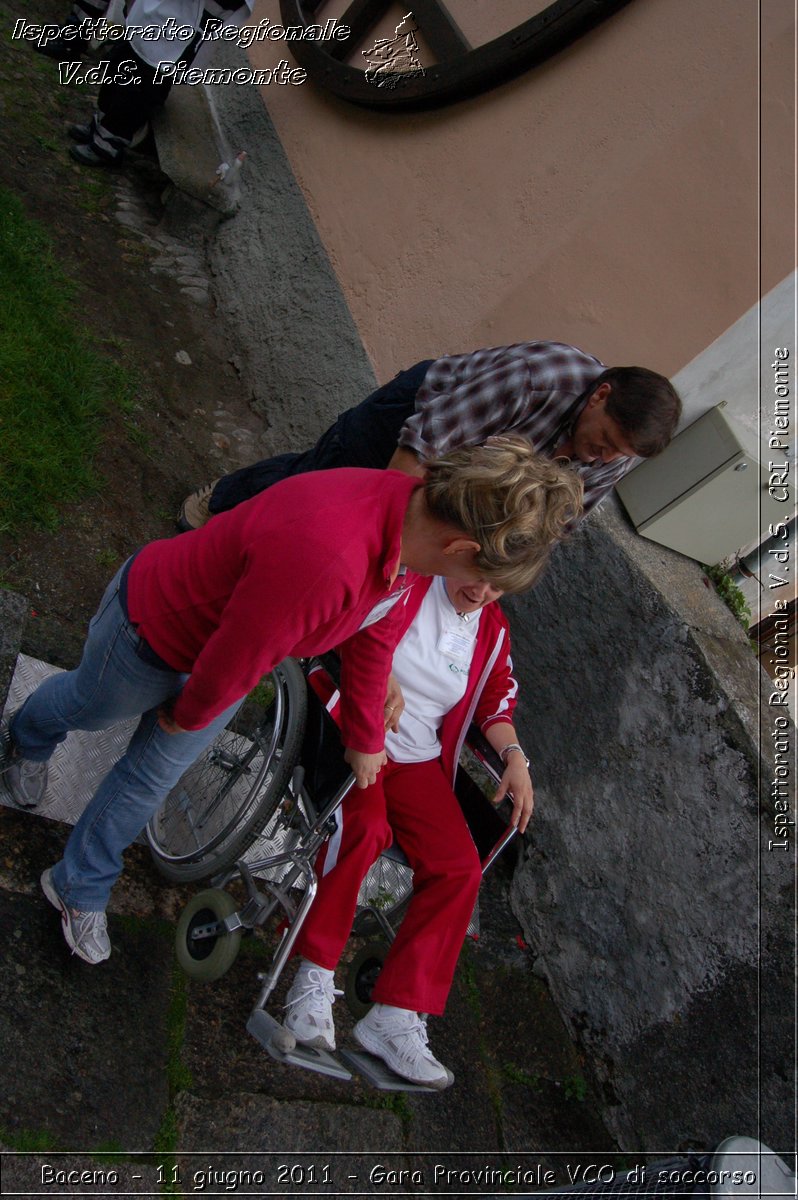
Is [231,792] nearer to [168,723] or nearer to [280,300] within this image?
[168,723]

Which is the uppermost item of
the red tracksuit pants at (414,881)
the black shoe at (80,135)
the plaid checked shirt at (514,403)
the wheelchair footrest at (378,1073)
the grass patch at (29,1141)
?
the plaid checked shirt at (514,403)

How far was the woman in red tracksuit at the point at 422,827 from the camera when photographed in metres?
2.20

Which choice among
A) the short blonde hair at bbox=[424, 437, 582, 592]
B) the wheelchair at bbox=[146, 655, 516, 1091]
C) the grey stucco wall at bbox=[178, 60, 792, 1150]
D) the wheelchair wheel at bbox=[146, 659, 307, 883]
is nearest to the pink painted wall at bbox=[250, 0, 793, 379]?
the grey stucco wall at bbox=[178, 60, 792, 1150]

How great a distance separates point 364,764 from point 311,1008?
617mm

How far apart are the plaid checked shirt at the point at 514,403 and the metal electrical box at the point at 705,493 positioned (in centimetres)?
51

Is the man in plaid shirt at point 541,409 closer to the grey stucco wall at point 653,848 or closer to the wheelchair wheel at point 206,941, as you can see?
the grey stucco wall at point 653,848

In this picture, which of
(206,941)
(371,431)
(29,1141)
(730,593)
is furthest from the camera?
(730,593)

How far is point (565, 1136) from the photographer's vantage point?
109 inches

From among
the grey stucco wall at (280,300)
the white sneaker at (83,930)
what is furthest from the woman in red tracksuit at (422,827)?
the grey stucco wall at (280,300)

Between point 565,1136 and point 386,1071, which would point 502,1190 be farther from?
point 386,1071

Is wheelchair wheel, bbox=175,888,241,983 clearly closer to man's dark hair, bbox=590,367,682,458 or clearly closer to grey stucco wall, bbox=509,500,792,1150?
grey stucco wall, bbox=509,500,792,1150

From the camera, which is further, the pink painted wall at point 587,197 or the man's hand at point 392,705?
the pink painted wall at point 587,197

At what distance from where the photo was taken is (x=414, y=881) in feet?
7.77

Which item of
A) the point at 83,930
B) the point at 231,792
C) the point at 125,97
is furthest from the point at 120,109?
the point at 83,930
